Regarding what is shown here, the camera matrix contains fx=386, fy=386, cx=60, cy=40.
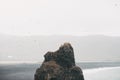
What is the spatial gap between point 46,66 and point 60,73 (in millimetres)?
2312

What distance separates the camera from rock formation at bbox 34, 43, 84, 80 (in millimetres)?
55500

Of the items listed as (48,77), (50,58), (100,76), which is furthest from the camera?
(100,76)

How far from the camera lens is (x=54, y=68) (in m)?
56.1

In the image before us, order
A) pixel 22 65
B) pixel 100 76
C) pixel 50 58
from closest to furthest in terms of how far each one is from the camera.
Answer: pixel 50 58 < pixel 100 76 < pixel 22 65

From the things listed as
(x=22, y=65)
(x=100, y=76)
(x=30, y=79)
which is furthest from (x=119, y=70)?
(x=30, y=79)

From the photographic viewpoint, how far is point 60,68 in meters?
56.8

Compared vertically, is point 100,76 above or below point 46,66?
below

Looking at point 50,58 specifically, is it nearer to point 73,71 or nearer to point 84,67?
point 73,71

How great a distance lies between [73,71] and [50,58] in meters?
4.43

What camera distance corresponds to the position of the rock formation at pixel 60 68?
55500mm

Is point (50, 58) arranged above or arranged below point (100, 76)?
Answer: above

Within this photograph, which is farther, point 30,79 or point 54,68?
Result: point 30,79

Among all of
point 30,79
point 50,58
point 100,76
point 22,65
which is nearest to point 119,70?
point 100,76

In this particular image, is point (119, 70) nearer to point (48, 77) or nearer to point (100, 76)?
point (100, 76)
